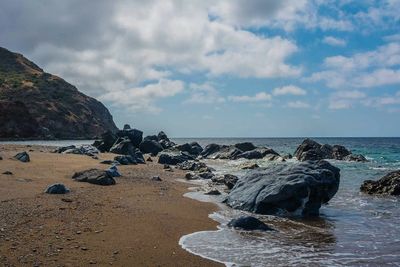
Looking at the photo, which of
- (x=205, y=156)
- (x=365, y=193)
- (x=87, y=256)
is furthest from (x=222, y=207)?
(x=205, y=156)

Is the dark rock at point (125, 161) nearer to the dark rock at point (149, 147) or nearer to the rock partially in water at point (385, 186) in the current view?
the rock partially in water at point (385, 186)

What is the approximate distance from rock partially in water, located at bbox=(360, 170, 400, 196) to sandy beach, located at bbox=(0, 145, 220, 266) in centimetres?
1122

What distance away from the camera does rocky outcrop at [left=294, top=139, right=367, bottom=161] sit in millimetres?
50953

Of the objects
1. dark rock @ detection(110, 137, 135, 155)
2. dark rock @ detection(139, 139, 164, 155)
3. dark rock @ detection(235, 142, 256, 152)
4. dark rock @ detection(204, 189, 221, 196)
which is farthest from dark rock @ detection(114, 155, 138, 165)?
dark rock @ detection(235, 142, 256, 152)

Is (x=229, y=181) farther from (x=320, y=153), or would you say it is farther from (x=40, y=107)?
(x=40, y=107)

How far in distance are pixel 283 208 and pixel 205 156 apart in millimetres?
45899

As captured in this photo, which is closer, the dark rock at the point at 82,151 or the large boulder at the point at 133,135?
the dark rock at the point at 82,151

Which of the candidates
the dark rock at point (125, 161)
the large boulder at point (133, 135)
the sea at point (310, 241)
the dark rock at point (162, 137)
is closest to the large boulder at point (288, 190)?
the sea at point (310, 241)

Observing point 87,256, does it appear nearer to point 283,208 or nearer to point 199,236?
point 199,236

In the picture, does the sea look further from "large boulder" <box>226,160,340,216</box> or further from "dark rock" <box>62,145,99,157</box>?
"dark rock" <box>62,145,99,157</box>

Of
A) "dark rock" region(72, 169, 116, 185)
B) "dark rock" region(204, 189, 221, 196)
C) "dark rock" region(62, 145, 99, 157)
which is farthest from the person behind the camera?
"dark rock" region(62, 145, 99, 157)

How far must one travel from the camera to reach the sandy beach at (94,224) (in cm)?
883

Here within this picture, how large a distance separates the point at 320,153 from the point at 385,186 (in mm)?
31010

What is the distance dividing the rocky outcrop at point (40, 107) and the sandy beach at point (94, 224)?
9008cm
